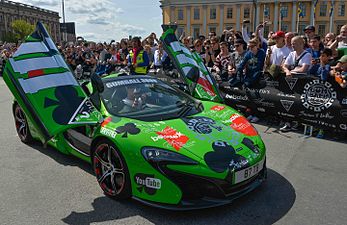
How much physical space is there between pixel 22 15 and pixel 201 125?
393 ft

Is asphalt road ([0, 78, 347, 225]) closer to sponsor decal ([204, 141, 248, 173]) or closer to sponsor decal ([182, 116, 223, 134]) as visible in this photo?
sponsor decal ([204, 141, 248, 173])

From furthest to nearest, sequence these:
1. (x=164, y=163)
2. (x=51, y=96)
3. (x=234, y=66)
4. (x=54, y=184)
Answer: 1. (x=234, y=66)
2. (x=54, y=184)
3. (x=51, y=96)
4. (x=164, y=163)

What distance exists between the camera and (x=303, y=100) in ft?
19.5

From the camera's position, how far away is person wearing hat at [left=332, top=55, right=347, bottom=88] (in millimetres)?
5422

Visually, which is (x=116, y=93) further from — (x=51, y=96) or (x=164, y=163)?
(x=164, y=163)

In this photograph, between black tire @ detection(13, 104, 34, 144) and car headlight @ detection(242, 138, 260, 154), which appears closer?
car headlight @ detection(242, 138, 260, 154)

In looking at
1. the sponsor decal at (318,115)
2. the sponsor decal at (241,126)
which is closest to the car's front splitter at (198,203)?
the sponsor decal at (241,126)

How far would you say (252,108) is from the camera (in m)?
6.91

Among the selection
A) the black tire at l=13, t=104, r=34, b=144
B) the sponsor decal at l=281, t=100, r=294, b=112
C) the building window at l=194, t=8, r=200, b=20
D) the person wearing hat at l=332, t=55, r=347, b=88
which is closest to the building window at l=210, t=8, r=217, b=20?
the building window at l=194, t=8, r=200, b=20

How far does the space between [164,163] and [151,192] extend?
13.6 inches

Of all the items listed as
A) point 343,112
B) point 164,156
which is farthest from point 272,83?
point 164,156

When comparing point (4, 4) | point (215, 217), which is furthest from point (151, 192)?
point (4, 4)

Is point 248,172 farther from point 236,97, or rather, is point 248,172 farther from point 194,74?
point 236,97

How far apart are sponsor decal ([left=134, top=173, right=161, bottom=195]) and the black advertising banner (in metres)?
4.02
